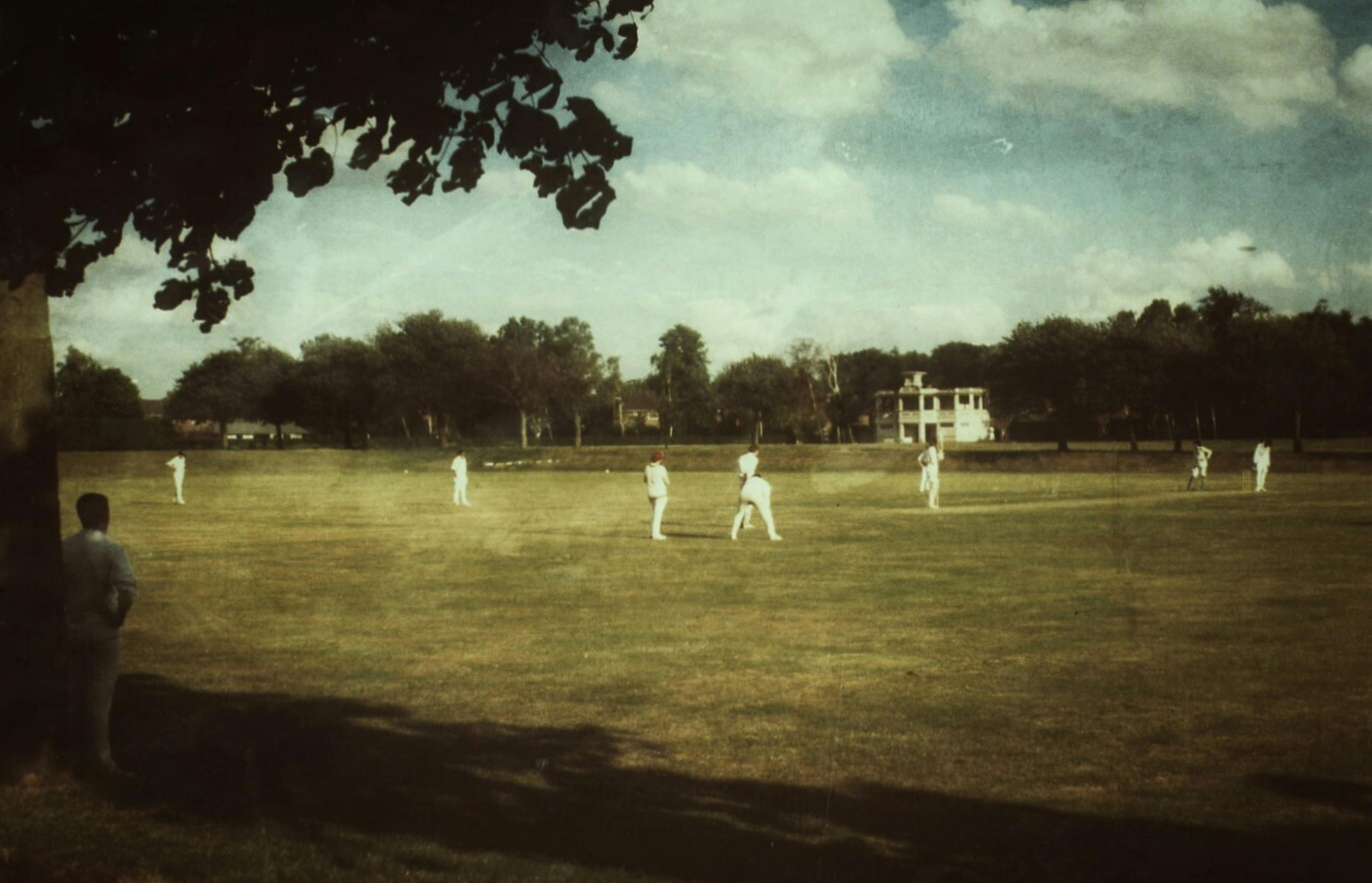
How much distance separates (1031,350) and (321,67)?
6712cm

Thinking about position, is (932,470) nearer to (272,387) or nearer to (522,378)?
(522,378)

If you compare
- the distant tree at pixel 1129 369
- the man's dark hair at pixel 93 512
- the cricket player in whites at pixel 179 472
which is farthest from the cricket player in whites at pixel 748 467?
the distant tree at pixel 1129 369

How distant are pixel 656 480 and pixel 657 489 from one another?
0.89ft

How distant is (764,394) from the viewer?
101 m

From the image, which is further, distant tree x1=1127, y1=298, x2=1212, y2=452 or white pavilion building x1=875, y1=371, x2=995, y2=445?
white pavilion building x1=875, y1=371, x2=995, y2=445

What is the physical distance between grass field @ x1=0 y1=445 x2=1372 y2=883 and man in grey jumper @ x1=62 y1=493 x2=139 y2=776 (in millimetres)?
316

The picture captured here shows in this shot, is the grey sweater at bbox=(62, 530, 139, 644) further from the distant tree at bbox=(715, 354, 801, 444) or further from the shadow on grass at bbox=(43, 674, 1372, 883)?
the distant tree at bbox=(715, 354, 801, 444)

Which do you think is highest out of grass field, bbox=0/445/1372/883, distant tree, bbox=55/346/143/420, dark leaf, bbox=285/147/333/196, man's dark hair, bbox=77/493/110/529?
distant tree, bbox=55/346/143/420

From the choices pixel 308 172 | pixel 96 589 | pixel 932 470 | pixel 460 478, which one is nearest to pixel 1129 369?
pixel 932 470

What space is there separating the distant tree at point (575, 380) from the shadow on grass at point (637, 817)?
7499 centimetres

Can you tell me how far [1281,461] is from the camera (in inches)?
2169

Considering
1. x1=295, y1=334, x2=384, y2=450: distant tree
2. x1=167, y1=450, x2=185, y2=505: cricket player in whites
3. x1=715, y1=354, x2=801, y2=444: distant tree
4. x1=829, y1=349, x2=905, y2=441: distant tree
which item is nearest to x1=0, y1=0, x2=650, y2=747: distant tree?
x1=167, y1=450, x2=185, y2=505: cricket player in whites

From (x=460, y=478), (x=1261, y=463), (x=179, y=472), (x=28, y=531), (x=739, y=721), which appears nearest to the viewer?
(x=28, y=531)

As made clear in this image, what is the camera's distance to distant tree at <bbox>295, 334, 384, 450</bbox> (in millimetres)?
89875
